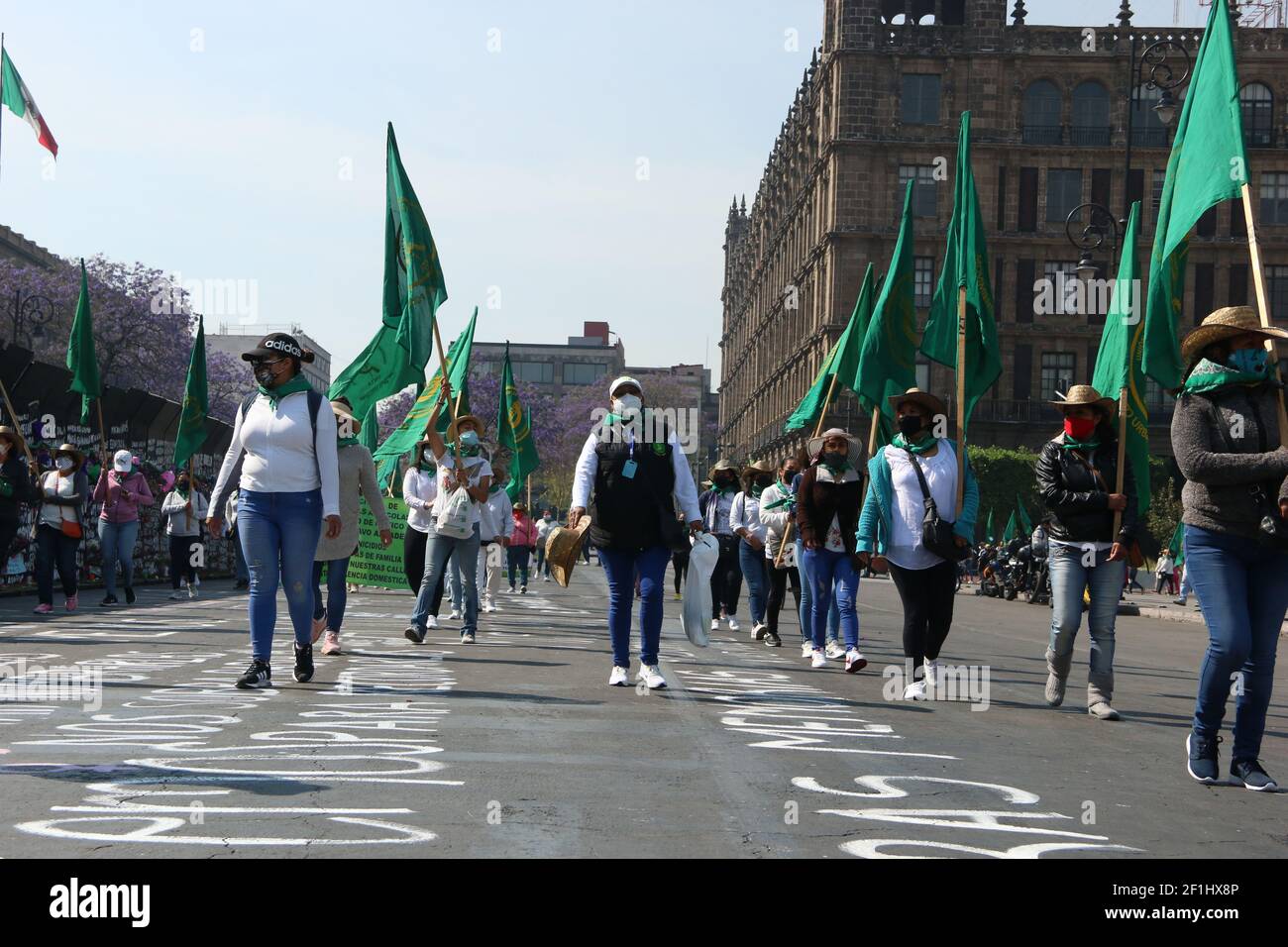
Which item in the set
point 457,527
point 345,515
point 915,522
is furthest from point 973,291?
point 345,515

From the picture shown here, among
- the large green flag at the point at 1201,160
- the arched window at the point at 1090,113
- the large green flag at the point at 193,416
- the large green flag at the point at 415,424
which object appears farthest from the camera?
the arched window at the point at 1090,113

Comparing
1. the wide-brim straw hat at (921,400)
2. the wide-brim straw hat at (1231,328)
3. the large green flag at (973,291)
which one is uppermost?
the large green flag at (973,291)

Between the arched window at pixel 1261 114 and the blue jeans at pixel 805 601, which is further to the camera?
the arched window at pixel 1261 114

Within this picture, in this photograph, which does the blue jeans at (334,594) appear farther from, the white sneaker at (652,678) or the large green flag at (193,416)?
the large green flag at (193,416)

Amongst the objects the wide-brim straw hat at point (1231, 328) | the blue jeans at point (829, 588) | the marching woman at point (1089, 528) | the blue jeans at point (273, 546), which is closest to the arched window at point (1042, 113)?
the blue jeans at point (829, 588)

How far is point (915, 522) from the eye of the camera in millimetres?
9719

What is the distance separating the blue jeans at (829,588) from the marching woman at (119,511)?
29.0 feet

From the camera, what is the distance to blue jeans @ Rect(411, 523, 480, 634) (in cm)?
1287

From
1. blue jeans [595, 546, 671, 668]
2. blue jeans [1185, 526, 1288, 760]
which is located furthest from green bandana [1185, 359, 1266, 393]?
blue jeans [595, 546, 671, 668]

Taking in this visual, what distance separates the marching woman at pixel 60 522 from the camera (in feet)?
53.4

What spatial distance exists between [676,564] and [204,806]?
16.6 meters

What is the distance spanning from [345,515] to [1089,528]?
16.1ft

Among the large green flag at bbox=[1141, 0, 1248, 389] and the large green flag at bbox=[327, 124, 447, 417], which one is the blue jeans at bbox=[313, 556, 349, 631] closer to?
the large green flag at bbox=[327, 124, 447, 417]
